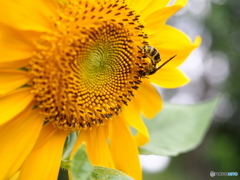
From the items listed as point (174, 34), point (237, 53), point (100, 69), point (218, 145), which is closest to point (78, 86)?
point (100, 69)

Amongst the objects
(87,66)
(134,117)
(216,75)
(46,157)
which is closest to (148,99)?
(134,117)

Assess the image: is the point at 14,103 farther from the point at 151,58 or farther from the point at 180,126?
the point at 180,126

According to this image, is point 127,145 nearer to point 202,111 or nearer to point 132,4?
point 132,4

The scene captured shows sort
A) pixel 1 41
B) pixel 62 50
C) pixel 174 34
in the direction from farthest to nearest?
pixel 174 34, pixel 62 50, pixel 1 41

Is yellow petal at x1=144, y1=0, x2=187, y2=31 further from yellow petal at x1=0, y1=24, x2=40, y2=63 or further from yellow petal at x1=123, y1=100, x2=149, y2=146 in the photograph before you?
yellow petal at x1=0, y1=24, x2=40, y2=63

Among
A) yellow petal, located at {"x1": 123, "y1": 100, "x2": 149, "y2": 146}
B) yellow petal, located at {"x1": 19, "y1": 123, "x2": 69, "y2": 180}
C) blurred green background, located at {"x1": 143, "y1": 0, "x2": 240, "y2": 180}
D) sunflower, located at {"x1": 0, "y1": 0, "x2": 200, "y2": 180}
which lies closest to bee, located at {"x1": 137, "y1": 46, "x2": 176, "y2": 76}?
sunflower, located at {"x1": 0, "y1": 0, "x2": 200, "y2": 180}

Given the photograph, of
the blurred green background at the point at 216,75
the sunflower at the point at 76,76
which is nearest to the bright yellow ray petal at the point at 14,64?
the sunflower at the point at 76,76
